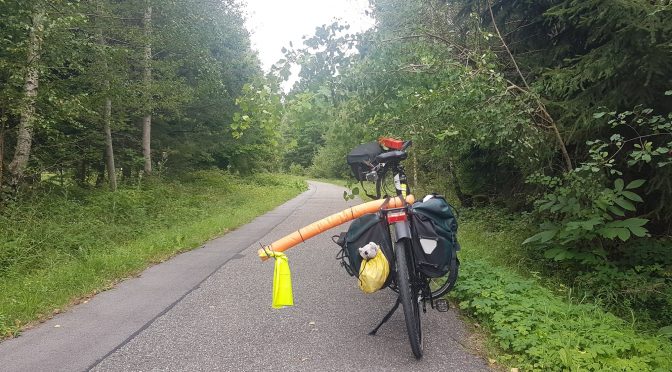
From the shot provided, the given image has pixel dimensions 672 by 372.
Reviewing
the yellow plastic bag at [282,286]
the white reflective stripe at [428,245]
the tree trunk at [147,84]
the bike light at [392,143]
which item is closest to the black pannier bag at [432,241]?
the white reflective stripe at [428,245]

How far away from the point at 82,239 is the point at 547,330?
7910mm

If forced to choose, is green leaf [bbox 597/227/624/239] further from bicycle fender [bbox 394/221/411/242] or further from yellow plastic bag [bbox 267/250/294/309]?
yellow plastic bag [bbox 267/250/294/309]

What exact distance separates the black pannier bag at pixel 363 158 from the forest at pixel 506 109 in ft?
5.96

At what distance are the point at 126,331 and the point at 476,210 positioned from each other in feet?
30.4

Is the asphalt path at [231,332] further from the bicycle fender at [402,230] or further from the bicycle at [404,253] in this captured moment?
the bicycle fender at [402,230]

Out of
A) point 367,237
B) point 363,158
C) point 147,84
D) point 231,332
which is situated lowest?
point 231,332

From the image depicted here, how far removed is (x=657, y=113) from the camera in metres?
5.12

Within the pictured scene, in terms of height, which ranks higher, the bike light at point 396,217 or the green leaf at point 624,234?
the bike light at point 396,217

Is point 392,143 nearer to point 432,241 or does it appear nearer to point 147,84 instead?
point 432,241

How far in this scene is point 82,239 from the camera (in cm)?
830

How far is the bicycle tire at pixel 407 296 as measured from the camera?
337cm

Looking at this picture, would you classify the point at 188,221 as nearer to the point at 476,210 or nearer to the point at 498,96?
the point at 476,210

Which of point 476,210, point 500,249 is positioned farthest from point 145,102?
point 500,249

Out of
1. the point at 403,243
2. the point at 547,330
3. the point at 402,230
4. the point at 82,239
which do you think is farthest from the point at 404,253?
the point at 82,239
